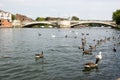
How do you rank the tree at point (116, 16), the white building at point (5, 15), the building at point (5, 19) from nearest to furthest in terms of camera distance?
the tree at point (116, 16) < the building at point (5, 19) < the white building at point (5, 15)

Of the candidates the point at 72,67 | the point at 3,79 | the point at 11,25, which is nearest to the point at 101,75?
the point at 72,67

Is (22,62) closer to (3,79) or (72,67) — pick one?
(72,67)

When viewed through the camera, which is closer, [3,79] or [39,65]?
[3,79]

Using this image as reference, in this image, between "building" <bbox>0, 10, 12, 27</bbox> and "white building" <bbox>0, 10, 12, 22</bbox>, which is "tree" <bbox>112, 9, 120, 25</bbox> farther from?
"white building" <bbox>0, 10, 12, 22</bbox>

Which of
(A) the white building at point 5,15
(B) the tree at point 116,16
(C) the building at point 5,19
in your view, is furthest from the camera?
(A) the white building at point 5,15

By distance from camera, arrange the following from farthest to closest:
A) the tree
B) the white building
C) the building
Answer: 1. the white building
2. the building
3. the tree

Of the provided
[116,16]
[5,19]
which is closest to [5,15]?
[5,19]

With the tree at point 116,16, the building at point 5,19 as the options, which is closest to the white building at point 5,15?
the building at point 5,19

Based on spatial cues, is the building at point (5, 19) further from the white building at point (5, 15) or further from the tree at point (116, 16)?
the tree at point (116, 16)

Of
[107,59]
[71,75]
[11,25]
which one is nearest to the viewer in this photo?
[71,75]

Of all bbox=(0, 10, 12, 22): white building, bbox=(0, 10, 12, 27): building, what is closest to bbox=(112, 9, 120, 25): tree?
bbox=(0, 10, 12, 27): building

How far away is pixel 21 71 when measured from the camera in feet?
69.9

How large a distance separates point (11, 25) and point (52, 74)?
470 feet

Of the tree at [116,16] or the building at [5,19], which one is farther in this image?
the building at [5,19]
